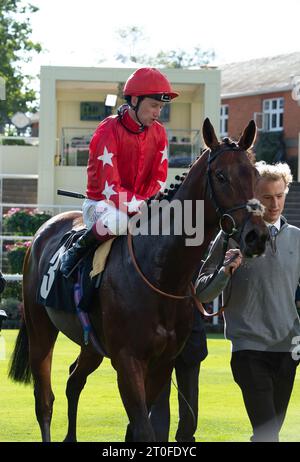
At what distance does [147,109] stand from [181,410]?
2.13m

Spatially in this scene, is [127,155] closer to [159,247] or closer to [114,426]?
[159,247]

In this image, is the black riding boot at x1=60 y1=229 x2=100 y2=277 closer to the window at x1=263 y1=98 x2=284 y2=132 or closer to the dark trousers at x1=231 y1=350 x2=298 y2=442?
the dark trousers at x1=231 y1=350 x2=298 y2=442

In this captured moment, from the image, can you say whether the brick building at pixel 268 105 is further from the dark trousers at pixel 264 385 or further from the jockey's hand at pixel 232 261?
the jockey's hand at pixel 232 261

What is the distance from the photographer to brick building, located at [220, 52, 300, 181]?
132 feet

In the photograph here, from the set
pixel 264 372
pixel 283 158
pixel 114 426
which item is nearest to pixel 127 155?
pixel 264 372

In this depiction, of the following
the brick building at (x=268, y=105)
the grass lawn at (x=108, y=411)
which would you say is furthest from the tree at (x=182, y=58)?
the grass lawn at (x=108, y=411)

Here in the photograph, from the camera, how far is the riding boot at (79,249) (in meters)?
6.08

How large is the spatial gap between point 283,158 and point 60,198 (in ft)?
49.4

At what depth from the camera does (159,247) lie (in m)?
5.75

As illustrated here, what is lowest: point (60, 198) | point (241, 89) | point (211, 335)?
point (211, 335)

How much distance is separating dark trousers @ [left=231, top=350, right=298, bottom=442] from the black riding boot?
3.59ft

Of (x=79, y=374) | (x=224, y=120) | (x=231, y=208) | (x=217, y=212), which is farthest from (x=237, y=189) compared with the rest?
(x=224, y=120)

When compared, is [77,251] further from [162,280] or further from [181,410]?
[181,410]

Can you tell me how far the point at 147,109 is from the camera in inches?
239
